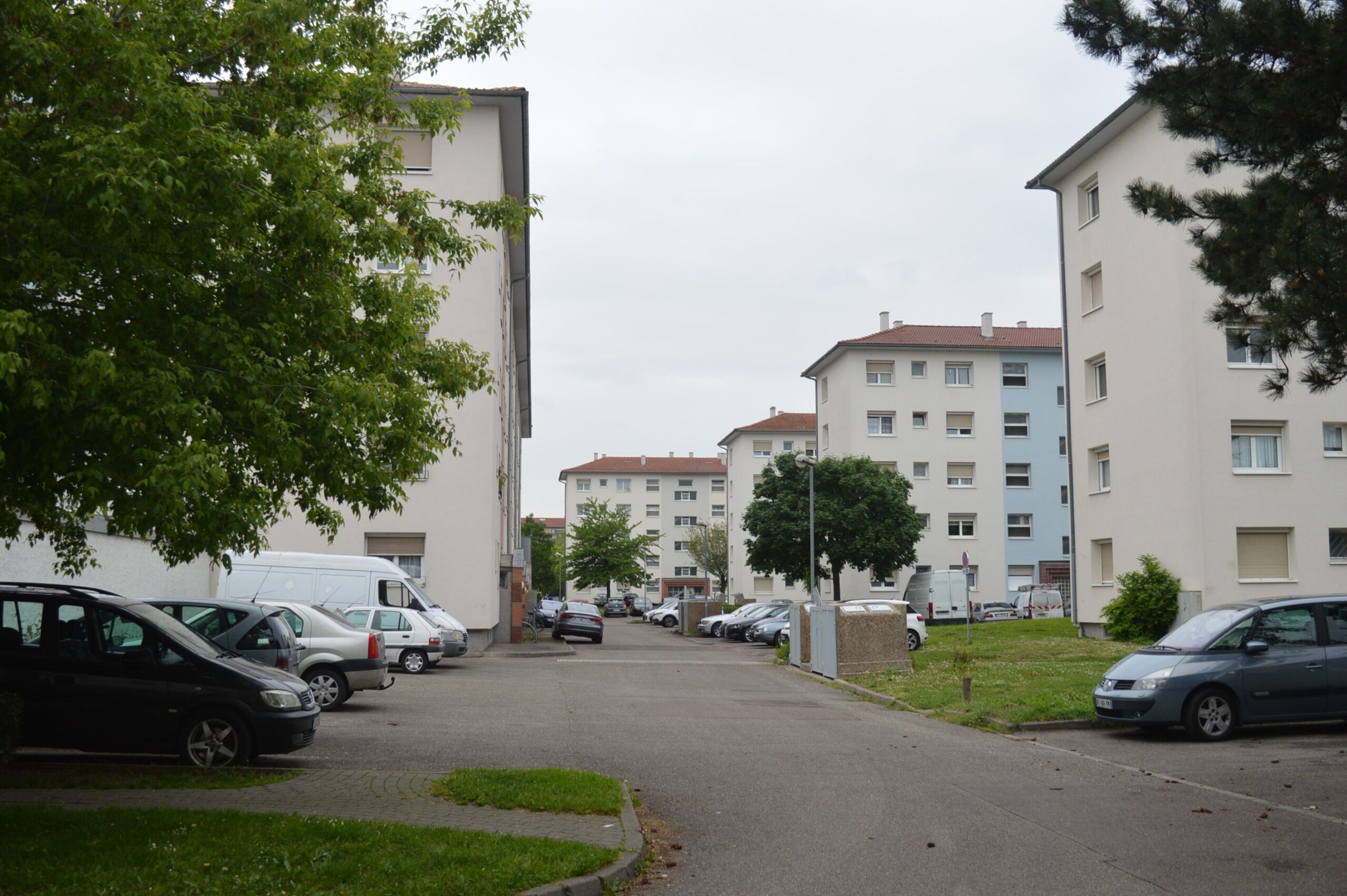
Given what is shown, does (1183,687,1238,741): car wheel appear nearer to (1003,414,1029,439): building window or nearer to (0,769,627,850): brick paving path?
(0,769,627,850): brick paving path

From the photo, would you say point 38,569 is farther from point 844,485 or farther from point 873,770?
point 844,485

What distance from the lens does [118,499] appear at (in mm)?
7172

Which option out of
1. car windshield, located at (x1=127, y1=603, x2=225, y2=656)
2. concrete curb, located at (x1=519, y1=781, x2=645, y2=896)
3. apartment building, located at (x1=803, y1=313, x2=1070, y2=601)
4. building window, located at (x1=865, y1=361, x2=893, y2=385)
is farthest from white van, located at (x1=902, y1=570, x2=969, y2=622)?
concrete curb, located at (x1=519, y1=781, x2=645, y2=896)

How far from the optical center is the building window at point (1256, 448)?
102ft

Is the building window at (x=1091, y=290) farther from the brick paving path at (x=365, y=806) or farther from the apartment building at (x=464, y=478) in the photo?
the brick paving path at (x=365, y=806)

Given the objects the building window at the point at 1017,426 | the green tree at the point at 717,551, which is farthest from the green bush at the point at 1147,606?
the green tree at the point at 717,551

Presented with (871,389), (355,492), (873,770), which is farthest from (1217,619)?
A: (871,389)

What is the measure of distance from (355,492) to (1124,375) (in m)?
28.3

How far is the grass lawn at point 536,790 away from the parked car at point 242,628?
12.9 feet

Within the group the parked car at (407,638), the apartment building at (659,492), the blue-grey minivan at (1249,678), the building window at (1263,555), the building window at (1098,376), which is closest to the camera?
the blue-grey minivan at (1249,678)

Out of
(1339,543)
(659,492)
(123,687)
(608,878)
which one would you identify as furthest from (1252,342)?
(659,492)

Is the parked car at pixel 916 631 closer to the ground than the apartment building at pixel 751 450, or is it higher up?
closer to the ground

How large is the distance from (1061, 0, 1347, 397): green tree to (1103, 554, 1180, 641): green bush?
20.7 m

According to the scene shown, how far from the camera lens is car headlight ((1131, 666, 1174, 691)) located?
13867mm
